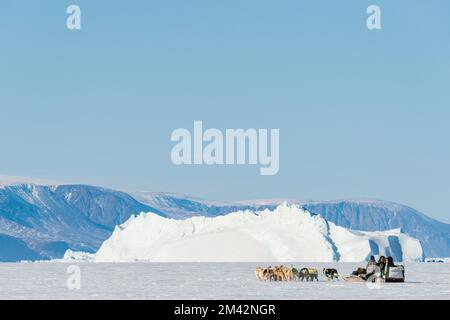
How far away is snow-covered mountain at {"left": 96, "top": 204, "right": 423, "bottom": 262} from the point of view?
115500mm

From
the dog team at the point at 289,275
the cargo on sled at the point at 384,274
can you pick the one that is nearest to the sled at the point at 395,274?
the cargo on sled at the point at 384,274

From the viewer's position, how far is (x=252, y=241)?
120 metres

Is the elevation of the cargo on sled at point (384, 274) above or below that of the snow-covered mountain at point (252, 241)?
above

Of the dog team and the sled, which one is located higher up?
the sled

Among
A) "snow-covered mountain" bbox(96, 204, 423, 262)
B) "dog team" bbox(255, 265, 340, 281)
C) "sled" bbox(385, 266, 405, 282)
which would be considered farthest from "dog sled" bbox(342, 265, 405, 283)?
"snow-covered mountain" bbox(96, 204, 423, 262)

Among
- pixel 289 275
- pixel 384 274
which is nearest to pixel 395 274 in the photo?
pixel 384 274

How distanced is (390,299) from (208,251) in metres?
83.7

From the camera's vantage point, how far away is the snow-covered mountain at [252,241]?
11550cm

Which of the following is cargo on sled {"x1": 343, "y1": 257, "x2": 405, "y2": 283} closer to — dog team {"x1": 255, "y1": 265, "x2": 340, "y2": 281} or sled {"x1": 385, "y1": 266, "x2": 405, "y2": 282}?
sled {"x1": 385, "y1": 266, "x2": 405, "y2": 282}

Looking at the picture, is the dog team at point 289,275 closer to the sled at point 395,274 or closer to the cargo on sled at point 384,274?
the cargo on sled at point 384,274

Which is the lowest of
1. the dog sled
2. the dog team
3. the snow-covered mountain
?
the snow-covered mountain

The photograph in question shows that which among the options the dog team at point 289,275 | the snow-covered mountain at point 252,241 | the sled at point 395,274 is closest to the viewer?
the sled at point 395,274
